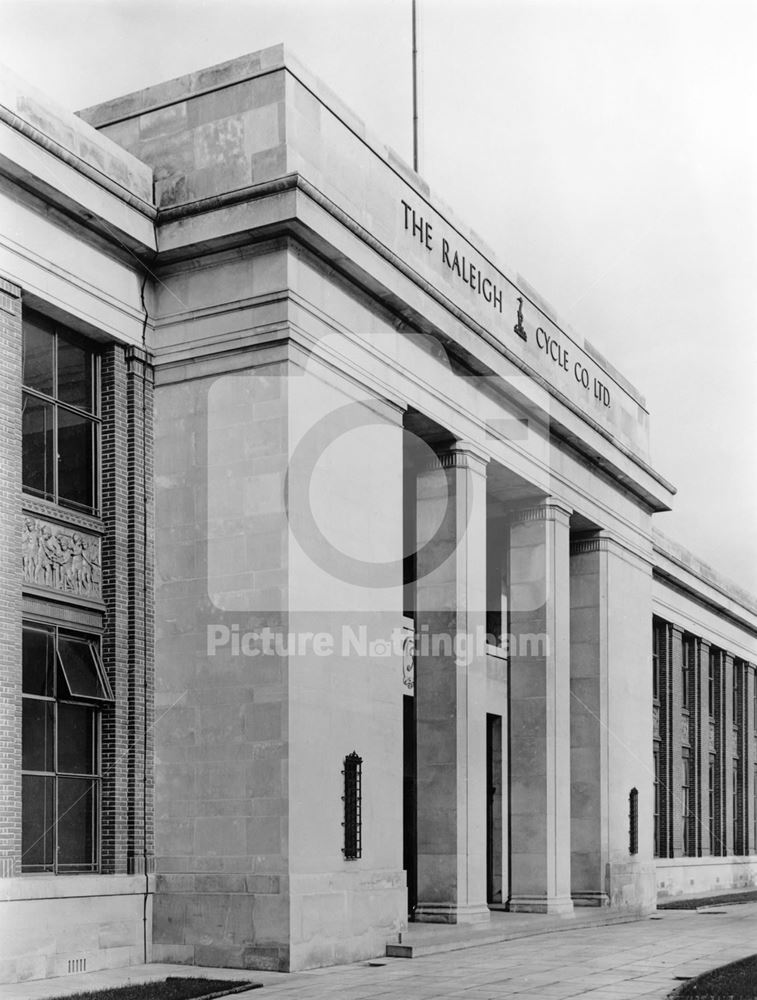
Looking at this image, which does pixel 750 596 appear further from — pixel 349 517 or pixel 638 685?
pixel 349 517

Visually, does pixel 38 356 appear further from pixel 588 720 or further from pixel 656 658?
pixel 656 658

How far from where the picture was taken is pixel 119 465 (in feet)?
68.6

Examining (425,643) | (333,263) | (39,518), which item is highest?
(333,263)

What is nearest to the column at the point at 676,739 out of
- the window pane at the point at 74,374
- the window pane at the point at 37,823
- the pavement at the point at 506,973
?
the pavement at the point at 506,973

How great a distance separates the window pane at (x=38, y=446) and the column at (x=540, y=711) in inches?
543

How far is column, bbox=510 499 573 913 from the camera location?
1166 inches

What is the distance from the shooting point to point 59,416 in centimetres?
2022

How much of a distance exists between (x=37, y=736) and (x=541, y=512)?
49.1 ft

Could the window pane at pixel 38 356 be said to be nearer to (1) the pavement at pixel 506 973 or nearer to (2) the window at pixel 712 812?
(1) the pavement at pixel 506 973

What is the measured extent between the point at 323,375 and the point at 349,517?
7.80 ft

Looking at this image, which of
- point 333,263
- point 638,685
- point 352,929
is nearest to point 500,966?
point 352,929

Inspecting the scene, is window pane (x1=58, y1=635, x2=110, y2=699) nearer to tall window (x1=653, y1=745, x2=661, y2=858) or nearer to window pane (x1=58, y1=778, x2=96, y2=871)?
window pane (x1=58, y1=778, x2=96, y2=871)

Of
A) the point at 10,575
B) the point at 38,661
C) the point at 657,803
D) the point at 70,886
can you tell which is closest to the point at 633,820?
the point at 657,803

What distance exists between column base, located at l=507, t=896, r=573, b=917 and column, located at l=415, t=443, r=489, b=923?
420cm
